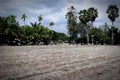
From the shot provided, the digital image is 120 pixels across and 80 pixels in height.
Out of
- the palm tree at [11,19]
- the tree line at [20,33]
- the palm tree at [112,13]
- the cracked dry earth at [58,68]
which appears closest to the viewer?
the cracked dry earth at [58,68]

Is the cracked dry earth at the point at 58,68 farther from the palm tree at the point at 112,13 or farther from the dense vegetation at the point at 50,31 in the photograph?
the palm tree at the point at 112,13

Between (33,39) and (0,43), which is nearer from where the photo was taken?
(0,43)

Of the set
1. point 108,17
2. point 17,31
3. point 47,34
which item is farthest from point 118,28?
point 17,31

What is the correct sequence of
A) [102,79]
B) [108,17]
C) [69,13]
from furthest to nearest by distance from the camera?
[69,13]
[108,17]
[102,79]

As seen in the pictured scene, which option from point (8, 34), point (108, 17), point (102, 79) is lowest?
point (102, 79)

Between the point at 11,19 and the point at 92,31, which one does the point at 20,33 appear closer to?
the point at 11,19

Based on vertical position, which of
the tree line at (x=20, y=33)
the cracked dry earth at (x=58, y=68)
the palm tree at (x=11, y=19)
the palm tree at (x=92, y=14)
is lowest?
the cracked dry earth at (x=58, y=68)

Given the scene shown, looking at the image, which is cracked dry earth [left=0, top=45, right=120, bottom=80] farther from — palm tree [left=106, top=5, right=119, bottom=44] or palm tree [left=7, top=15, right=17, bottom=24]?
palm tree [left=106, top=5, right=119, bottom=44]

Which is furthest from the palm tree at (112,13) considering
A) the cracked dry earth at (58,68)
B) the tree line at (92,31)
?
the cracked dry earth at (58,68)

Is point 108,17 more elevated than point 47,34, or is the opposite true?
point 108,17

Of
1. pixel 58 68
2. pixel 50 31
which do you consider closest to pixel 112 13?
pixel 50 31

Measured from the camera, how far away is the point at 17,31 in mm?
63938

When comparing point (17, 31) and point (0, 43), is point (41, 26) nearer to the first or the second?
point (17, 31)

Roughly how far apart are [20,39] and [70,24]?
30.5m
